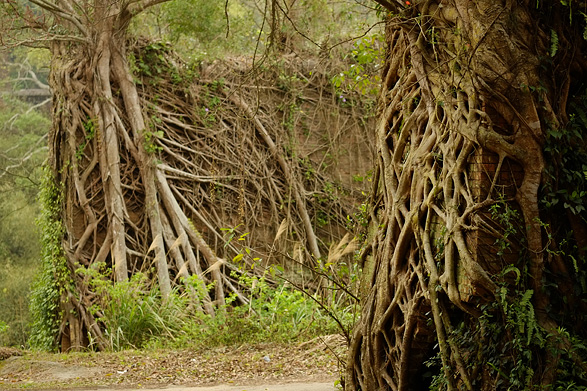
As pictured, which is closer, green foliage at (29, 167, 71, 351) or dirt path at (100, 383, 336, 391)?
dirt path at (100, 383, 336, 391)

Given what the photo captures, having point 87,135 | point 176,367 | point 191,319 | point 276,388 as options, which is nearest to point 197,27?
point 87,135

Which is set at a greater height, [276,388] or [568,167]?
[568,167]

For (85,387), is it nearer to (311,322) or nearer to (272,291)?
(311,322)

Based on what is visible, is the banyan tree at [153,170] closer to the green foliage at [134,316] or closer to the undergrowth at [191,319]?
the undergrowth at [191,319]

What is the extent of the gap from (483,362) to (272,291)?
7204mm

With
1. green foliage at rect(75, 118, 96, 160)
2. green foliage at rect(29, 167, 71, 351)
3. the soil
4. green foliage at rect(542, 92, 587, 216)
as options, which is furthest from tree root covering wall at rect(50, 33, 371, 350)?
green foliage at rect(542, 92, 587, 216)

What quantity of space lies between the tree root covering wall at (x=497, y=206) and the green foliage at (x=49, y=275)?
26.2ft

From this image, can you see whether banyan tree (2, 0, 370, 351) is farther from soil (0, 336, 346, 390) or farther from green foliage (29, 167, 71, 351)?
soil (0, 336, 346, 390)

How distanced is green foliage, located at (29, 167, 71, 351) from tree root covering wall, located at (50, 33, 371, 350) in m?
0.22

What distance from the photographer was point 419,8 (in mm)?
4785

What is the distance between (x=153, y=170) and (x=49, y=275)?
2.49 meters

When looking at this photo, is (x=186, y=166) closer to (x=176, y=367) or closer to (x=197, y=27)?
(x=197, y=27)

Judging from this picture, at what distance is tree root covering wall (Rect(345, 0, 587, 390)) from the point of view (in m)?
4.21

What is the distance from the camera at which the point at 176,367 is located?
25.9ft
